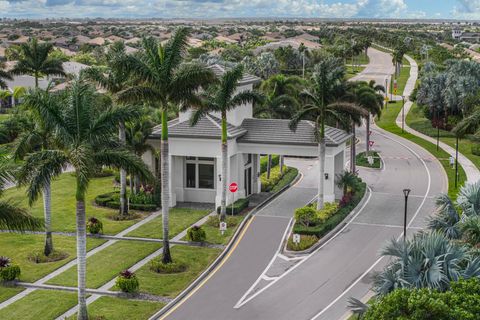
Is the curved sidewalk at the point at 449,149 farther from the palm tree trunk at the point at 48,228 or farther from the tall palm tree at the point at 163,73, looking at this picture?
the palm tree trunk at the point at 48,228

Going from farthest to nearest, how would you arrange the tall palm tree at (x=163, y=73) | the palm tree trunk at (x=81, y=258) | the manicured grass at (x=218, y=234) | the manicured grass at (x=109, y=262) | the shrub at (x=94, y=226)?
the shrub at (x=94, y=226), the manicured grass at (x=218, y=234), the tall palm tree at (x=163, y=73), the manicured grass at (x=109, y=262), the palm tree trunk at (x=81, y=258)

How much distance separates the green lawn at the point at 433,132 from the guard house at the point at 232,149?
20.1 meters

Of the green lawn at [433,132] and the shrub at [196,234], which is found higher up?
the shrub at [196,234]

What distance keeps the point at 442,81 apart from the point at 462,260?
191ft

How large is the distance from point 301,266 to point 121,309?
9.15m

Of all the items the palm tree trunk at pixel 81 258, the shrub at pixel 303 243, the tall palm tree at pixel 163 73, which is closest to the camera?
the palm tree trunk at pixel 81 258

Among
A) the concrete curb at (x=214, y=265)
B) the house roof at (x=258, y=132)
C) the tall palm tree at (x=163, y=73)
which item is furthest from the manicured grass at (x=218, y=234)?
the tall palm tree at (x=163, y=73)

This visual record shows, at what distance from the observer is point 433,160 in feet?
196

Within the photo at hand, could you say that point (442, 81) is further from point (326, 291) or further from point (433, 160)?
point (326, 291)

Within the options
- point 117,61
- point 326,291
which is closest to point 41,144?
point 117,61

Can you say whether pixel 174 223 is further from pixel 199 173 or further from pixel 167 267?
pixel 167 267

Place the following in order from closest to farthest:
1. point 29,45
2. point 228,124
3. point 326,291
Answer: point 326,291 → point 228,124 → point 29,45

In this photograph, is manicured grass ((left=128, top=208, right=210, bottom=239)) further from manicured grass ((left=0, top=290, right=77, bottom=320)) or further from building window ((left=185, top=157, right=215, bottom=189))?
manicured grass ((left=0, top=290, right=77, bottom=320))

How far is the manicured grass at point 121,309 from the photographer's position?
25594 millimetres
